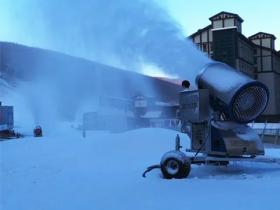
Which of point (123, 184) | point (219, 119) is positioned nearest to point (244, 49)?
point (219, 119)

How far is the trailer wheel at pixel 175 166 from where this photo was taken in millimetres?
10352

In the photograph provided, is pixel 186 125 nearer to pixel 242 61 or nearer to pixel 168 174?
pixel 168 174

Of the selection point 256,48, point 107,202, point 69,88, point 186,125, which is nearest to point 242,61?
point 256,48

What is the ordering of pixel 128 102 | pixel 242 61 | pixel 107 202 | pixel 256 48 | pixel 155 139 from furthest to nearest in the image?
pixel 256 48
pixel 242 61
pixel 128 102
pixel 155 139
pixel 107 202

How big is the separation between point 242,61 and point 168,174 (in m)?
46.0

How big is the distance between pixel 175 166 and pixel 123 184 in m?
1.45

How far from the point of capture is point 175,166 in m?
10.5

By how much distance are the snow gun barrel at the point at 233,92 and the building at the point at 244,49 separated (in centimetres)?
2923

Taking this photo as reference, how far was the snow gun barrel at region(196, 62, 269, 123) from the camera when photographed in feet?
35.1

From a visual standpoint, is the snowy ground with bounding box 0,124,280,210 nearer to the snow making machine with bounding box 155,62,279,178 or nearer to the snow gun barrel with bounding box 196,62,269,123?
the snow making machine with bounding box 155,62,279,178

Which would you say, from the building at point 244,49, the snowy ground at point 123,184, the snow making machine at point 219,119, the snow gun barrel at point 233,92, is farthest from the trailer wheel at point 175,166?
the building at point 244,49

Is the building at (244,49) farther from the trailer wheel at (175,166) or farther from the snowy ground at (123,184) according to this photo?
the trailer wheel at (175,166)

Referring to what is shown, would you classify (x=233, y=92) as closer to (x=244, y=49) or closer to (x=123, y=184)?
(x=123, y=184)

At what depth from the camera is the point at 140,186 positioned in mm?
9305
